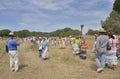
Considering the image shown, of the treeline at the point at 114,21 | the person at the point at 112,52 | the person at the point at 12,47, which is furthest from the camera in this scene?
the treeline at the point at 114,21

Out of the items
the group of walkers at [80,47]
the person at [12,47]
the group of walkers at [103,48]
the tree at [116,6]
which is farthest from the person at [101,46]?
the tree at [116,6]

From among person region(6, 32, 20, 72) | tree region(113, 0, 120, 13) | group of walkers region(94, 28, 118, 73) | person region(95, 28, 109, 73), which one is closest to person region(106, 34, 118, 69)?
group of walkers region(94, 28, 118, 73)

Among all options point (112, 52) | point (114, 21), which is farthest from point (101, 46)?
point (114, 21)

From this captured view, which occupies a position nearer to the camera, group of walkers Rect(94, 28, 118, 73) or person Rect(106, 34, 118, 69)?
group of walkers Rect(94, 28, 118, 73)

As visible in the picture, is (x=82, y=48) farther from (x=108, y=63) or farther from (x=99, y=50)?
(x=99, y=50)

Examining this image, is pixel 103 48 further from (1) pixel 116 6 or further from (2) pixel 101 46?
(1) pixel 116 6

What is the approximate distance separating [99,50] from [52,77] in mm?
2644

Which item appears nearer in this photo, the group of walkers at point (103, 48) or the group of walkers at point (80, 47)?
the group of walkers at point (103, 48)

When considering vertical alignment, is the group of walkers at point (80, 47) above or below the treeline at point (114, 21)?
below

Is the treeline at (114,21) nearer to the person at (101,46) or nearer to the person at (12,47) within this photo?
the person at (101,46)

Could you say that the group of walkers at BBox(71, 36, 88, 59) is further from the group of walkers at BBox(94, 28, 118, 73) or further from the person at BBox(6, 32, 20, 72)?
the person at BBox(6, 32, 20, 72)

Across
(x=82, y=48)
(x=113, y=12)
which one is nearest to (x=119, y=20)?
(x=113, y=12)

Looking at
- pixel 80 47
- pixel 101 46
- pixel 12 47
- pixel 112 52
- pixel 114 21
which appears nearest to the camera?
pixel 101 46

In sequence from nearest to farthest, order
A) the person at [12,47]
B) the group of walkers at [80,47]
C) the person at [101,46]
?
the person at [101,46], the person at [12,47], the group of walkers at [80,47]
